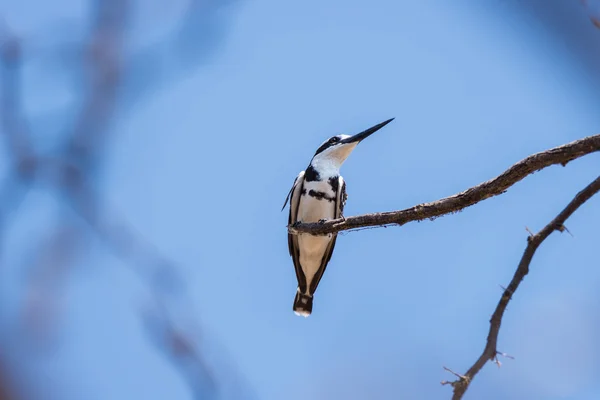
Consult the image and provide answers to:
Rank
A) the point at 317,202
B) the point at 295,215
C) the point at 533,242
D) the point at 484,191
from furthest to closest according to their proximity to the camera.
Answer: the point at 295,215
the point at 317,202
the point at 484,191
the point at 533,242

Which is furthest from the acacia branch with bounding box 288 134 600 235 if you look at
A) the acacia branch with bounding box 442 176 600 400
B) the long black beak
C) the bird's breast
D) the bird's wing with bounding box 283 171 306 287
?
the long black beak

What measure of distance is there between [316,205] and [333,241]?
579mm

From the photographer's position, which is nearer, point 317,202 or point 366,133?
point 317,202

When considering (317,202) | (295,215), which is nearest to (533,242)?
(317,202)

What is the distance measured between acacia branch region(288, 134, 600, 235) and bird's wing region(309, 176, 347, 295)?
7.61 ft

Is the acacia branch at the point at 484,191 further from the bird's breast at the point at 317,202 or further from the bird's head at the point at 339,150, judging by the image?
the bird's head at the point at 339,150

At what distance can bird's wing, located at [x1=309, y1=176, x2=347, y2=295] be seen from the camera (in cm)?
689

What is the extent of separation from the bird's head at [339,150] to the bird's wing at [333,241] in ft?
0.90

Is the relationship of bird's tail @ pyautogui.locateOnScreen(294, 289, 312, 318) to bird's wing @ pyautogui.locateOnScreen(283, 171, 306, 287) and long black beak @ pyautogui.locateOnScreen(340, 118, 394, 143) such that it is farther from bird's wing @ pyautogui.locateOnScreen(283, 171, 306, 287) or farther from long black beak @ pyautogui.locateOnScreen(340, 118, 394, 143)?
long black beak @ pyautogui.locateOnScreen(340, 118, 394, 143)

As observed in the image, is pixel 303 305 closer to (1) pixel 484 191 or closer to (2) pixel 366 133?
(2) pixel 366 133

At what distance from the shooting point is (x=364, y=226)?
434 cm

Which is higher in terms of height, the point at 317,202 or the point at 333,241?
the point at 317,202

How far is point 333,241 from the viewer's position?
725 cm

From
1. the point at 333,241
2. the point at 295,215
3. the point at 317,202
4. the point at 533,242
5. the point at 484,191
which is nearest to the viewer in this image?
the point at 533,242
